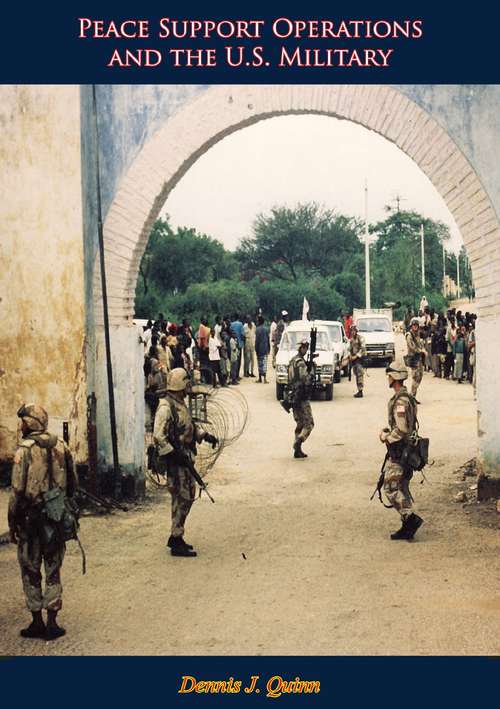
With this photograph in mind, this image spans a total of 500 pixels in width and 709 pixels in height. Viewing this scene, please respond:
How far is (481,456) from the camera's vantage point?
29.9ft

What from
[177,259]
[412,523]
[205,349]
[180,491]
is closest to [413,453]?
[412,523]

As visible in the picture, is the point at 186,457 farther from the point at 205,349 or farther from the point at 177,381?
the point at 205,349

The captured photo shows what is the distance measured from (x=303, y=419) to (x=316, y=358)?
7.93 meters

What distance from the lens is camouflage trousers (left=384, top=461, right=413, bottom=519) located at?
804 cm

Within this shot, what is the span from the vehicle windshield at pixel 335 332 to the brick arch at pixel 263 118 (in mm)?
14243

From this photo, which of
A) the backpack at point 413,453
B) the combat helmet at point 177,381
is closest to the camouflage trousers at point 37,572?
the combat helmet at point 177,381

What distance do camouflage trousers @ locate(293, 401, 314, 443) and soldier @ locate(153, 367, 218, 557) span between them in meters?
4.77

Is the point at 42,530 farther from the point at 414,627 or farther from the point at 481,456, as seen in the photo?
the point at 481,456

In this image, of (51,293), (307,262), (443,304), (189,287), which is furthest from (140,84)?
(307,262)

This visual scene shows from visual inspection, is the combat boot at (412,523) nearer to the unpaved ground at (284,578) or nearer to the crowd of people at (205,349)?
the unpaved ground at (284,578)

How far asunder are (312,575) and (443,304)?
47.9 meters

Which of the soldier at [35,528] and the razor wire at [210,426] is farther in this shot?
the razor wire at [210,426]

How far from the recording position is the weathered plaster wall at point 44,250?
9.32 metres

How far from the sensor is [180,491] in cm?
778
